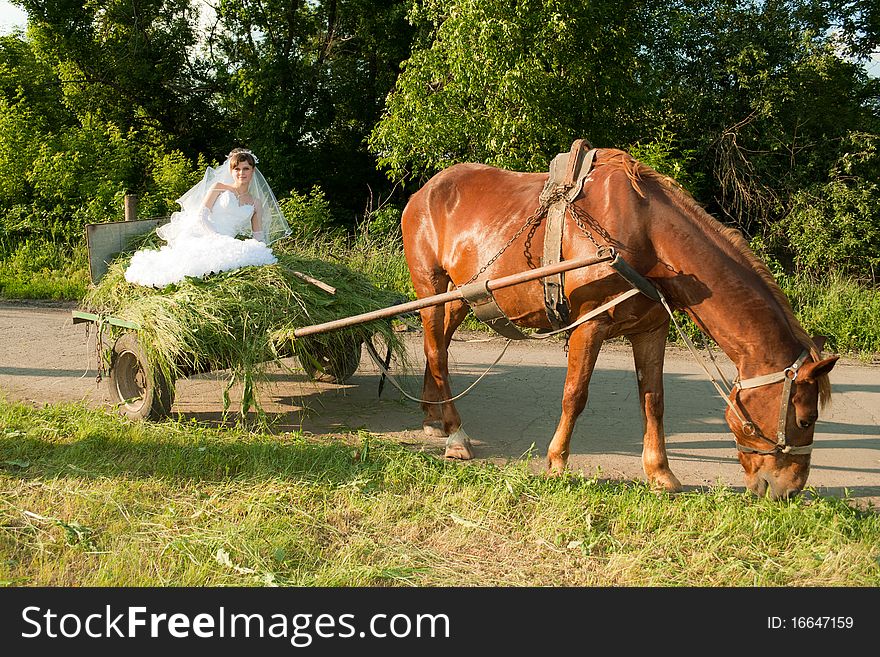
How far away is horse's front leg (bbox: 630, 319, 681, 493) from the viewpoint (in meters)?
4.70

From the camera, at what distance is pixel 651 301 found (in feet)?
14.3

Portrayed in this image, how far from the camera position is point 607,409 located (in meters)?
6.52

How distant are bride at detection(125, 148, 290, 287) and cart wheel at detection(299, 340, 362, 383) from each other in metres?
0.89

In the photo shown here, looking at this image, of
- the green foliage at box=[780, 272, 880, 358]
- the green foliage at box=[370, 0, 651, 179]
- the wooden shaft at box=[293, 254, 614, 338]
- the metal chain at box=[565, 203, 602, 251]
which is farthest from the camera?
the green foliage at box=[370, 0, 651, 179]

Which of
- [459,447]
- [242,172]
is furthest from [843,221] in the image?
[242,172]

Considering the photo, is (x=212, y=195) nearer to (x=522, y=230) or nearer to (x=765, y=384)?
(x=522, y=230)

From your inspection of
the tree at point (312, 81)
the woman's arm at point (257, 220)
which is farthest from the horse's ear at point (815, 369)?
the tree at point (312, 81)

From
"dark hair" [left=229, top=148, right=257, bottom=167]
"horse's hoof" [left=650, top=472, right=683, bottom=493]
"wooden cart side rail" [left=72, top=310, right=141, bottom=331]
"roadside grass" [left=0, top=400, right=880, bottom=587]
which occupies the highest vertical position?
"dark hair" [left=229, top=148, right=257, bottom=167]

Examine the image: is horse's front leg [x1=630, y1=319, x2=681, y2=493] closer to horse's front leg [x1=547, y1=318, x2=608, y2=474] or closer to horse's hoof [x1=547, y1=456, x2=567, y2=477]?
horse's front leg [x1=547, y1=318, x2=608, y2=474]

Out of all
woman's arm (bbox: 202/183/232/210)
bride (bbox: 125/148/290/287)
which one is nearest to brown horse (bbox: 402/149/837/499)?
bride (bbox: 125/148/290/287)

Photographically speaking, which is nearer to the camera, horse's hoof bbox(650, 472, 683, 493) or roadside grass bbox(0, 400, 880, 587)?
roadside grass bbox(0, 400, 880, 587)

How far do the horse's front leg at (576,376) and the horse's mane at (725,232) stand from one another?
0.82 meters
